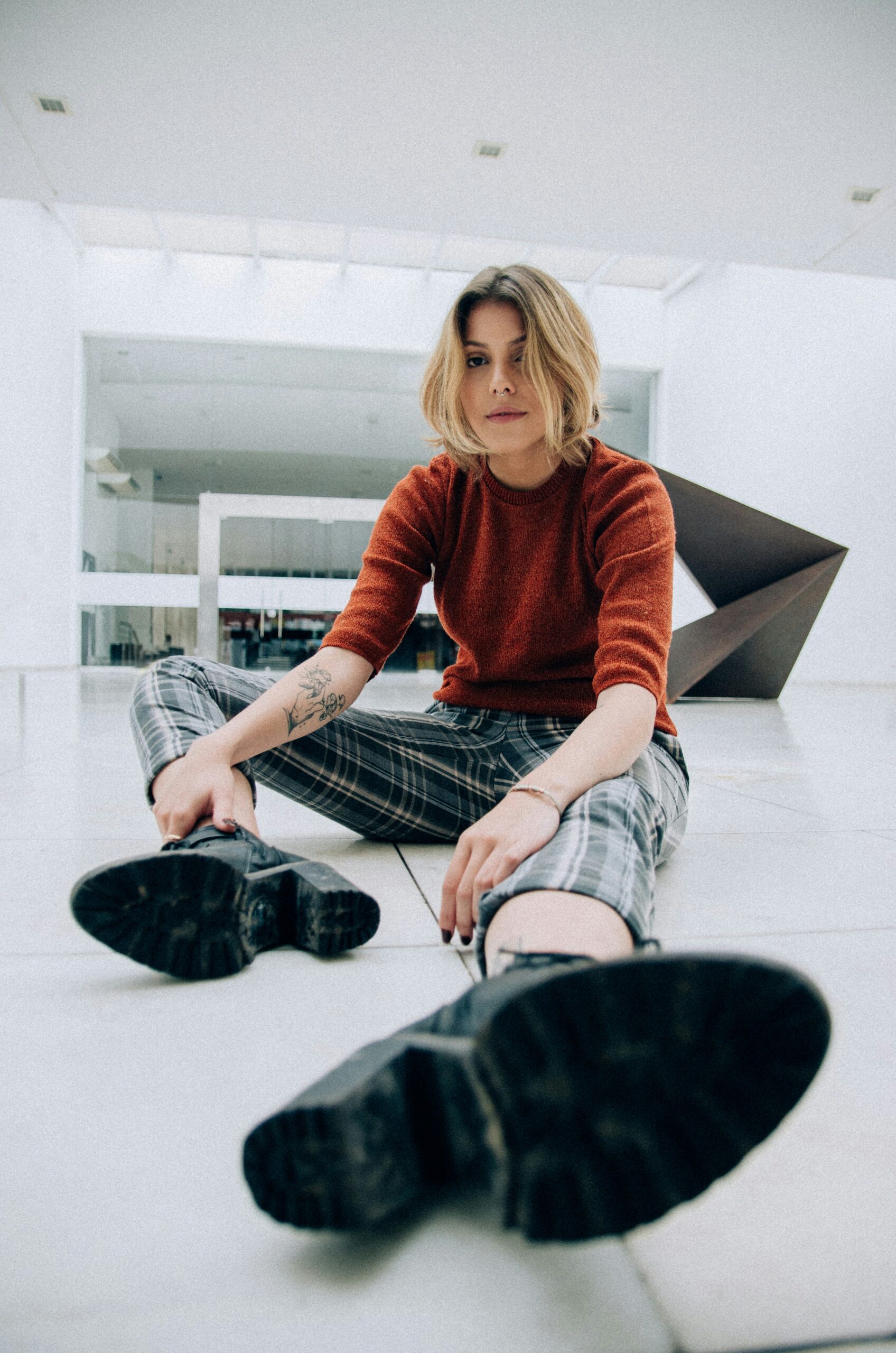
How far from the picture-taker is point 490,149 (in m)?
4.85

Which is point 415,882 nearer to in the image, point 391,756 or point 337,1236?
point 391,756

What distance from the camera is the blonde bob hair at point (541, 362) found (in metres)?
0.96

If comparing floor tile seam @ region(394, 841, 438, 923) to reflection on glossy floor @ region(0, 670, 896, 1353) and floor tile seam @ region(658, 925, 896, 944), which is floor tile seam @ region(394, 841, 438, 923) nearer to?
reflection on glossy floor @ region(0, 670, 896, 1353)

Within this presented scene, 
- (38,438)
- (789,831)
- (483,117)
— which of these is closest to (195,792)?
(789,831)

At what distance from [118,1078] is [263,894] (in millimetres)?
215

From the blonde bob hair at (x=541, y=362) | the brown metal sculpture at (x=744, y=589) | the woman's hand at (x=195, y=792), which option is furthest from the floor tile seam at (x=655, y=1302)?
the brown metal sculpture at (x=744, y=589)

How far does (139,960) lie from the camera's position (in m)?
0.68

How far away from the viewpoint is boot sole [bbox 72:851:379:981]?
0.63m

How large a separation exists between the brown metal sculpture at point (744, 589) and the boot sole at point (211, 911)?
12.4 ft

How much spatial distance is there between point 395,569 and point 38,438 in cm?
759

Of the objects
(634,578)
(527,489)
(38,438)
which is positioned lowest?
(634,578)

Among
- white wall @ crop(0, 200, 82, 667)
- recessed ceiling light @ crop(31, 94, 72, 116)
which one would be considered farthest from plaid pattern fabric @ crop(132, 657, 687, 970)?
white wall @ crop(0, 200, 82, 667)

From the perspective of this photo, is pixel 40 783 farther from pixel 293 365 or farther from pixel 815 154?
pixel 293 365

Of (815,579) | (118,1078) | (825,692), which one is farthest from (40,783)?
(825,692)
